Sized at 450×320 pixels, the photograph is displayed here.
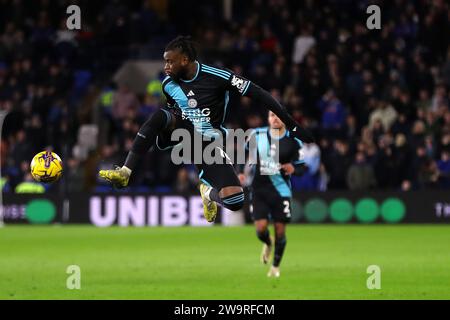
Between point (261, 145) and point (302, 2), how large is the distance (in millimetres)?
13757

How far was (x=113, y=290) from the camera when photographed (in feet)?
42.6

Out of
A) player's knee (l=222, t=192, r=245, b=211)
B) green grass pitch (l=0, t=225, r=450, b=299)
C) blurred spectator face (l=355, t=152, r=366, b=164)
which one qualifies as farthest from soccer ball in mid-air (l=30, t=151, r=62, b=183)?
blurred spectator face (l=355, t=152, r=366, b=164)

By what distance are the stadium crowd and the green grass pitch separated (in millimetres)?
1681

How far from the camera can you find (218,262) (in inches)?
658

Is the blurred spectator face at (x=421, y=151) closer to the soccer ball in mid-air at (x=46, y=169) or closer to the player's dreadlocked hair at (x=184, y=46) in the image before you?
the player's dreadlocked hair at (x=184, y=46)

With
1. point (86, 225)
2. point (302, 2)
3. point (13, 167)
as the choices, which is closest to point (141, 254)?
point (86, 225)

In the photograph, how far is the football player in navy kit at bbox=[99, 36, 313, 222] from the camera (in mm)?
→ 10586

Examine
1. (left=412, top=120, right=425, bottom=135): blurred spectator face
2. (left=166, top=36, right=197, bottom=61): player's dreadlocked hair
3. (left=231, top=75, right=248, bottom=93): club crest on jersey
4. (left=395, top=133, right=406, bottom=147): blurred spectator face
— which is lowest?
(left=395, top=133, right=406, bottom=147): blurred spectator face

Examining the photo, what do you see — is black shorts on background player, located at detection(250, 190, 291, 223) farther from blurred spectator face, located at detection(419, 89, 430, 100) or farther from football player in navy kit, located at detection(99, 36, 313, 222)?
blurred spectator face, located at detection(419, 89, 430, 100)

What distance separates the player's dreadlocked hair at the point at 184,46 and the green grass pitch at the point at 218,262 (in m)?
3.07

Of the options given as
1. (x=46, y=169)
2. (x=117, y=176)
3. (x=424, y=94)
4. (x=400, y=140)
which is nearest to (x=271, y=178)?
(x=117, y=176)

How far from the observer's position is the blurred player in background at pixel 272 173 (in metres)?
15.0

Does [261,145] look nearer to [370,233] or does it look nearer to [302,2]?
[370,233]

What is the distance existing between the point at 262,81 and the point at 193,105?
1491 centimetres
